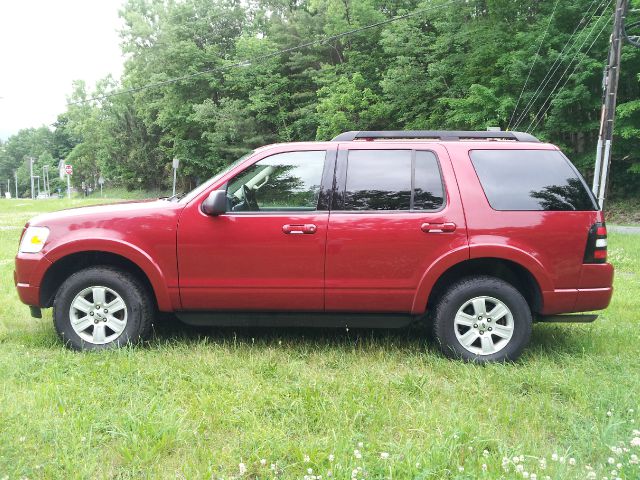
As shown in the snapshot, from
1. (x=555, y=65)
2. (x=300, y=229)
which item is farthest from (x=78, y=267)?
(x=555, y=65)

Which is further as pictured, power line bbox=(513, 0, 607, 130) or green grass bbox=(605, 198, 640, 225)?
green grass bbox=(605, 198, 640, 225)

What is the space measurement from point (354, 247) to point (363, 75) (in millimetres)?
26981

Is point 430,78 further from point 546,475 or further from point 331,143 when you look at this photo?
point 546,475

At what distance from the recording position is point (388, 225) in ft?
12.6

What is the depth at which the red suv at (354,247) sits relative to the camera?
3.82m

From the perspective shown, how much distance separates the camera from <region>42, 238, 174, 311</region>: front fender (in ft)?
13.0

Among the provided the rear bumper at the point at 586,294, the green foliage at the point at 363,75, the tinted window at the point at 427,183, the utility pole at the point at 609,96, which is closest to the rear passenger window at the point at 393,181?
the tinted window at the point at 427,183

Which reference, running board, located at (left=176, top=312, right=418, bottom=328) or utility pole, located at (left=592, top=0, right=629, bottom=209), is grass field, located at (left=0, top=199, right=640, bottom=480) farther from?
utility pole, located at (left=592, top=0, right=629, bottom=209)

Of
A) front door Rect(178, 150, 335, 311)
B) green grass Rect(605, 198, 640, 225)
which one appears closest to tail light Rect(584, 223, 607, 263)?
front door Rect(178, 150, 335, 311)

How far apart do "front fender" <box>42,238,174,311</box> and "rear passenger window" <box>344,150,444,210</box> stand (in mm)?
1621

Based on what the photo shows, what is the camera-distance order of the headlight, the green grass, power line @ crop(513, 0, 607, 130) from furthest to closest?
the green grass
power line @ crop(513, 0, 607, 130)
the headlight

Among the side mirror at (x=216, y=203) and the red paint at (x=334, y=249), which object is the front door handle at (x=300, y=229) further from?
the side mirror at (x=216, y=203)

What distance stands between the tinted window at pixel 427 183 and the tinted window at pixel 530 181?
1.08ft

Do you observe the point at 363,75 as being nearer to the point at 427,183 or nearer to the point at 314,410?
the point at 427,183
